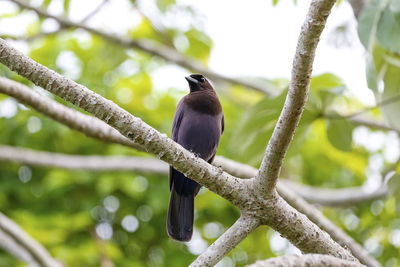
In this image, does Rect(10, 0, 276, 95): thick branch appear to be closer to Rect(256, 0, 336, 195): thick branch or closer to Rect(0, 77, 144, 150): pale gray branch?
Rect(0, 77, 144, 150): pale gray branch

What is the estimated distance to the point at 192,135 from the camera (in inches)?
147

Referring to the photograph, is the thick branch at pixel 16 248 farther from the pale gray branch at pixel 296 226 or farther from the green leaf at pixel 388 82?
the green leaf at pixel 388 82

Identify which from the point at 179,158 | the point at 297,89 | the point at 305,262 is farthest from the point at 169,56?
the point at 305,262

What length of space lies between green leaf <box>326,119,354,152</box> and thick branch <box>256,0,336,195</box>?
131cm

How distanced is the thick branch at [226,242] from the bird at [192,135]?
109cm

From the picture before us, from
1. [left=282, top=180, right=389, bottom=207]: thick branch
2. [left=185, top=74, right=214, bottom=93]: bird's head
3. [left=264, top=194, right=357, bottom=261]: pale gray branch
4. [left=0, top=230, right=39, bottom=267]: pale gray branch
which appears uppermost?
[left=264, top=194, right=357, bottom=261]: pale gray branch

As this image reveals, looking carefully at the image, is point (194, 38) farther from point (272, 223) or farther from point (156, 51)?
point (272, 223)

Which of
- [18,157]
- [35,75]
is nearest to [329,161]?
[18,157]

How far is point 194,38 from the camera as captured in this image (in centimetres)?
623

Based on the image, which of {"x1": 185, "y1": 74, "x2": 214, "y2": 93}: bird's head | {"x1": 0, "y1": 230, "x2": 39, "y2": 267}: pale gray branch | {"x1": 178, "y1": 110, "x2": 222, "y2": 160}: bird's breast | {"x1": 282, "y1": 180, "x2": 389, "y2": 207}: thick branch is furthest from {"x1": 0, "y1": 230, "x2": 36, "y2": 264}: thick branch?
{"x1": 282, "y1": 180, "x2": 389, "y2": 207}: thick branch

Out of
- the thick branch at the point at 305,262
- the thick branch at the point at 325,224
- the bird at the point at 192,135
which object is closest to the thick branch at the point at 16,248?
the bird at the point at 192,135

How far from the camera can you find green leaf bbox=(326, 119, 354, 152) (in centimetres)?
354

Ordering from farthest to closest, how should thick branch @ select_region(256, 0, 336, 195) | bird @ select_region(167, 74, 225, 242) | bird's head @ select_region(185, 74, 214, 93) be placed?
bird's head @ select_region(185, 74, 214, 93) < bird @ select_region(167, 74, 225, 242) < thick branch @ select_region(256, 0, 336, 195)

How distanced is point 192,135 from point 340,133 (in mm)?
958
